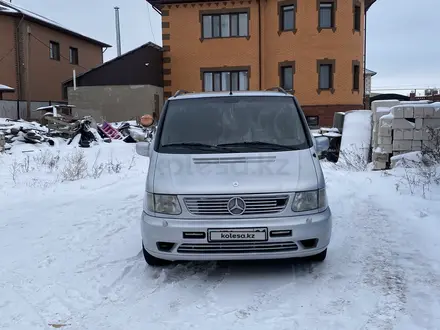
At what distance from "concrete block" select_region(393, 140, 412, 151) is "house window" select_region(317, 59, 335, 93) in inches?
522

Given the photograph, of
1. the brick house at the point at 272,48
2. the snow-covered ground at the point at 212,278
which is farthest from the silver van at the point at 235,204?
the brick house at the point at 272,48

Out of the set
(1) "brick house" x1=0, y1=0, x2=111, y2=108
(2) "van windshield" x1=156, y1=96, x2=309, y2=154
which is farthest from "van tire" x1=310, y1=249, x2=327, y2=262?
(1) "brick house" x1=0, y1=0, x2=111, y2=108

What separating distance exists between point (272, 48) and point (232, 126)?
764 inches

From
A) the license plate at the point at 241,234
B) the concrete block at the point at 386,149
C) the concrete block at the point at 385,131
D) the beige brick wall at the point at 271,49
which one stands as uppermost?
the beige brick wall at the point at 271,49

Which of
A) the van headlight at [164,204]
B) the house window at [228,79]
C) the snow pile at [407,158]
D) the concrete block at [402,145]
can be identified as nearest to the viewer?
the van headlight at [164,204]

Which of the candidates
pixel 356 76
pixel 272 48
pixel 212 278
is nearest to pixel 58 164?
pixel 212 278

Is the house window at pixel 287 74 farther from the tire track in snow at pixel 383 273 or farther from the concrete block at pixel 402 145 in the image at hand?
the tire track in snow at pixel 383 273

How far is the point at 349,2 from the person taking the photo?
891 inches

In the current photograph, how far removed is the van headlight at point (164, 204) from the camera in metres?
4.14

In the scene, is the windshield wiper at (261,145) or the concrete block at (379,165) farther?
the concrete block at (379,165)

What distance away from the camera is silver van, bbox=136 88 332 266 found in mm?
4043

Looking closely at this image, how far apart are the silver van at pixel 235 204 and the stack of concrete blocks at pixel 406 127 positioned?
6.11 m

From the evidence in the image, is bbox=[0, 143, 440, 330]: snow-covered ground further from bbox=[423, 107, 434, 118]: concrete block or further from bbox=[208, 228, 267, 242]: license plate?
bbox=[423, 107, 434, 118]: concrete block

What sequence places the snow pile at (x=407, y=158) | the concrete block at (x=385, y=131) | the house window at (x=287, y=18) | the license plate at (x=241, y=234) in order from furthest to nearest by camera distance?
the house window at (x=287, y=18) → the concrete block at (x=385, y=131) → the snow pile at (x=407, y=158) → the license plate at (x=241, y=234)
